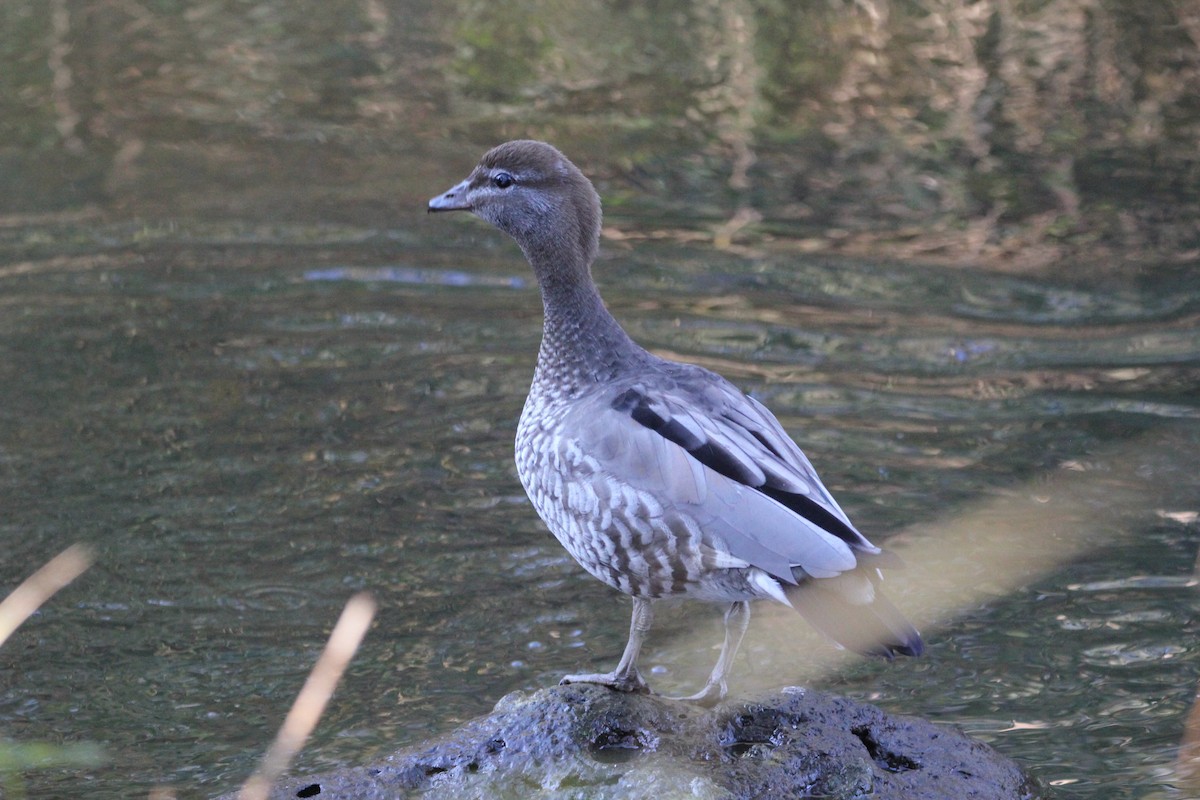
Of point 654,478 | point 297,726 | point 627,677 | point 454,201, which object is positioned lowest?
point 297,726

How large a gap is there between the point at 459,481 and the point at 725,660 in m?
2.96

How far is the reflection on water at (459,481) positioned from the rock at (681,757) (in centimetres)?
84

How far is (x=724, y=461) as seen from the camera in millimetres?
4512

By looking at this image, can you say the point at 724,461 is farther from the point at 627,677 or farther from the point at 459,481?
the point at 459,481

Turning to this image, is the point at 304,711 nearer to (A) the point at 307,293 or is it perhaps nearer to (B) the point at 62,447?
(B) the point at 62,447

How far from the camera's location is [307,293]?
9453mm

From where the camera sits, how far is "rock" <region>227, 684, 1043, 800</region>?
429 cm

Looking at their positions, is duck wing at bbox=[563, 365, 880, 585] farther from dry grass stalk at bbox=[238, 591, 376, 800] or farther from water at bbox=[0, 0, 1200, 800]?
water at bbox=[0, 0, 1200, 800]

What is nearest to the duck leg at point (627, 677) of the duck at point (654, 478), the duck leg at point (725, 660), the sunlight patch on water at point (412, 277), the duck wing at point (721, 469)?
the duck at point (654, 478)

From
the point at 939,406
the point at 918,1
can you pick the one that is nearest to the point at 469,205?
the point at 939,406

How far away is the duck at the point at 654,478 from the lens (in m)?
4.22

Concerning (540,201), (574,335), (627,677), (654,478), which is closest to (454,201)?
(540,201)

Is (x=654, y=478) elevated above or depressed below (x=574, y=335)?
below

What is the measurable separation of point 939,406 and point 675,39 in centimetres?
666
